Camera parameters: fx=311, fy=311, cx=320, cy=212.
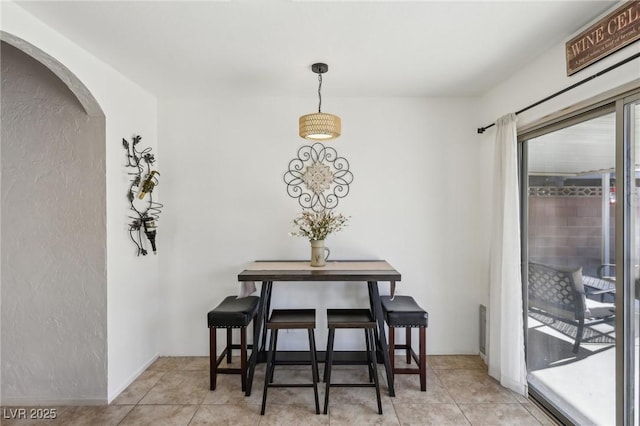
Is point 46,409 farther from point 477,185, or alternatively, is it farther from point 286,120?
point 477,185

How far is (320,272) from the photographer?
2.46 metres

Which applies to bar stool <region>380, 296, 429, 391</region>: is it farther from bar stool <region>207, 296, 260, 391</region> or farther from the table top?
bar stool <region>207, 296, 260, 391</region>

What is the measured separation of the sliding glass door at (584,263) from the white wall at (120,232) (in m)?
3.24

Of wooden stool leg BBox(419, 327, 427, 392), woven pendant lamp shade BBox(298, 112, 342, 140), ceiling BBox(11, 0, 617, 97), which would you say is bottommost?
wooden stool leg BBox(419, 327, 427, 392)

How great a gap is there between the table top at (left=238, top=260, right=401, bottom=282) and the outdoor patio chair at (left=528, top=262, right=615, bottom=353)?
1.08 metres

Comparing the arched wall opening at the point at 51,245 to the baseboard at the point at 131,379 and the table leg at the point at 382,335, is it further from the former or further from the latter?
the table leg at the point at 382,335

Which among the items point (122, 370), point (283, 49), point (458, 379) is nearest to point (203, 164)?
point (283, 49)

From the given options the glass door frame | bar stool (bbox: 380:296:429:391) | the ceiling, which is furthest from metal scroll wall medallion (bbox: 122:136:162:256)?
the glass door frame

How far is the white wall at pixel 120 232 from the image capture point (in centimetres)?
224

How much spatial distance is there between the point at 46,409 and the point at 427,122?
155 inches

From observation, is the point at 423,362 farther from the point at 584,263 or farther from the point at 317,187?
the point at 317,187

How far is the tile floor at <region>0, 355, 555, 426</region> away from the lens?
2.16m

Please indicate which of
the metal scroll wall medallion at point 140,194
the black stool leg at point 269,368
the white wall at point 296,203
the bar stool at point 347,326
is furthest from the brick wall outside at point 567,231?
the metal scroll wall medallion at point 140,194

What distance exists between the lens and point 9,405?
2.30m
